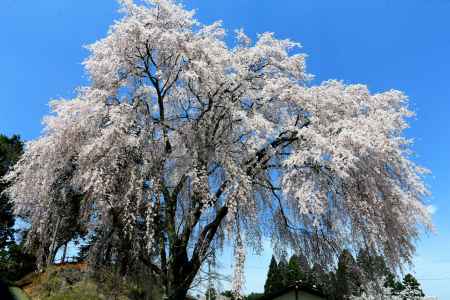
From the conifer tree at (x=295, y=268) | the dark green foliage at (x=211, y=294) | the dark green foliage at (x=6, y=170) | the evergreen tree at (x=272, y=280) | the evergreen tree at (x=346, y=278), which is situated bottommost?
the dark green foliage at (x=211, y=294)

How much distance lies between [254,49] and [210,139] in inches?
131

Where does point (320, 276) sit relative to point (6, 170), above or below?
below

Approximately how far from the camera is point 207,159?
1053 centimetres

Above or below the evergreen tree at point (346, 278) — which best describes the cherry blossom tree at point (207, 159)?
above

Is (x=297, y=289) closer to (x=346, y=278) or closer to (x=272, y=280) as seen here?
(x=346, y=278)

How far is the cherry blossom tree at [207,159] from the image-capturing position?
948 centimetres

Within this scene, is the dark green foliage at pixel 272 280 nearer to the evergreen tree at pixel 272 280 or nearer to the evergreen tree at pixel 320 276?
the evergreen tree at pixel 272 280

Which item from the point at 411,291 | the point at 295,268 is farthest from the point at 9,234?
the point at 411,291

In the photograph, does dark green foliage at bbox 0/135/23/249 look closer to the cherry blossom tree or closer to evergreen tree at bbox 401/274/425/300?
the cherry blossom tree

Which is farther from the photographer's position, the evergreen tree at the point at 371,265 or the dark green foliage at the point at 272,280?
the dark green foliage at the point at 272,280

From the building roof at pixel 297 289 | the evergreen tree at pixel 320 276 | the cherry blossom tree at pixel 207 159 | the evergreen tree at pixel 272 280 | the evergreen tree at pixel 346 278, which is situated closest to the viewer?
the cherry blossom tree at pixel 207 159

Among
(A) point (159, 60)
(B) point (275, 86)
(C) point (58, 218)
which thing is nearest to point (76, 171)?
(C) point (58, 218)

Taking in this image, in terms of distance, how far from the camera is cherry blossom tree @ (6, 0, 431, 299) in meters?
9.48

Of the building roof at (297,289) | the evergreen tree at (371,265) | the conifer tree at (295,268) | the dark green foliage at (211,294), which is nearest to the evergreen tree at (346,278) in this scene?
the evergreen tree at (371,265)
